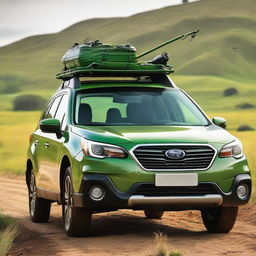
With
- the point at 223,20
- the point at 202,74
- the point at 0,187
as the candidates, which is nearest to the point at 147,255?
the point at 0,187

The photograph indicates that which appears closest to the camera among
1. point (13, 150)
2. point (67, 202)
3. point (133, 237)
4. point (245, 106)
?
point (133, 237)

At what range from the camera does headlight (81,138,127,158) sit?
10695 mm

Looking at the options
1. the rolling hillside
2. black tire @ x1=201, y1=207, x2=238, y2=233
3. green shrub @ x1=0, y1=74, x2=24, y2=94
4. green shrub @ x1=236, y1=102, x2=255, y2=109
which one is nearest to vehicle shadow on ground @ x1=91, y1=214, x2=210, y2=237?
black tire @ x1=201, y1=207, x2=238, y2=233

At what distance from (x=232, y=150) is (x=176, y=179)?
828 mm

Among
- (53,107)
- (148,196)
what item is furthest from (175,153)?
(53,107)

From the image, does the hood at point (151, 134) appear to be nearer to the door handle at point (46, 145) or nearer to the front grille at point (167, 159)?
the front grille at point (167, 159)

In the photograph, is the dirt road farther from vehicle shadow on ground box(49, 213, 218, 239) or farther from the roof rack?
the roof rack

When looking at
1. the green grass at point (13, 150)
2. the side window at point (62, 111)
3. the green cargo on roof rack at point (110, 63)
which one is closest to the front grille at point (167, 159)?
the side window at point (62, 111)

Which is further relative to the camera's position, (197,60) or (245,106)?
(197,60)

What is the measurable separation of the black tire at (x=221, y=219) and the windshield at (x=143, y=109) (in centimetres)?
105

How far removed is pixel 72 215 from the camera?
36.5 feet

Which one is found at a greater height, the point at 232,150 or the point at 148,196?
the point at 232,150

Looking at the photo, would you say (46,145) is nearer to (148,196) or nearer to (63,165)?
(63,165)

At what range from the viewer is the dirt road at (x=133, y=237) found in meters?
10.3
